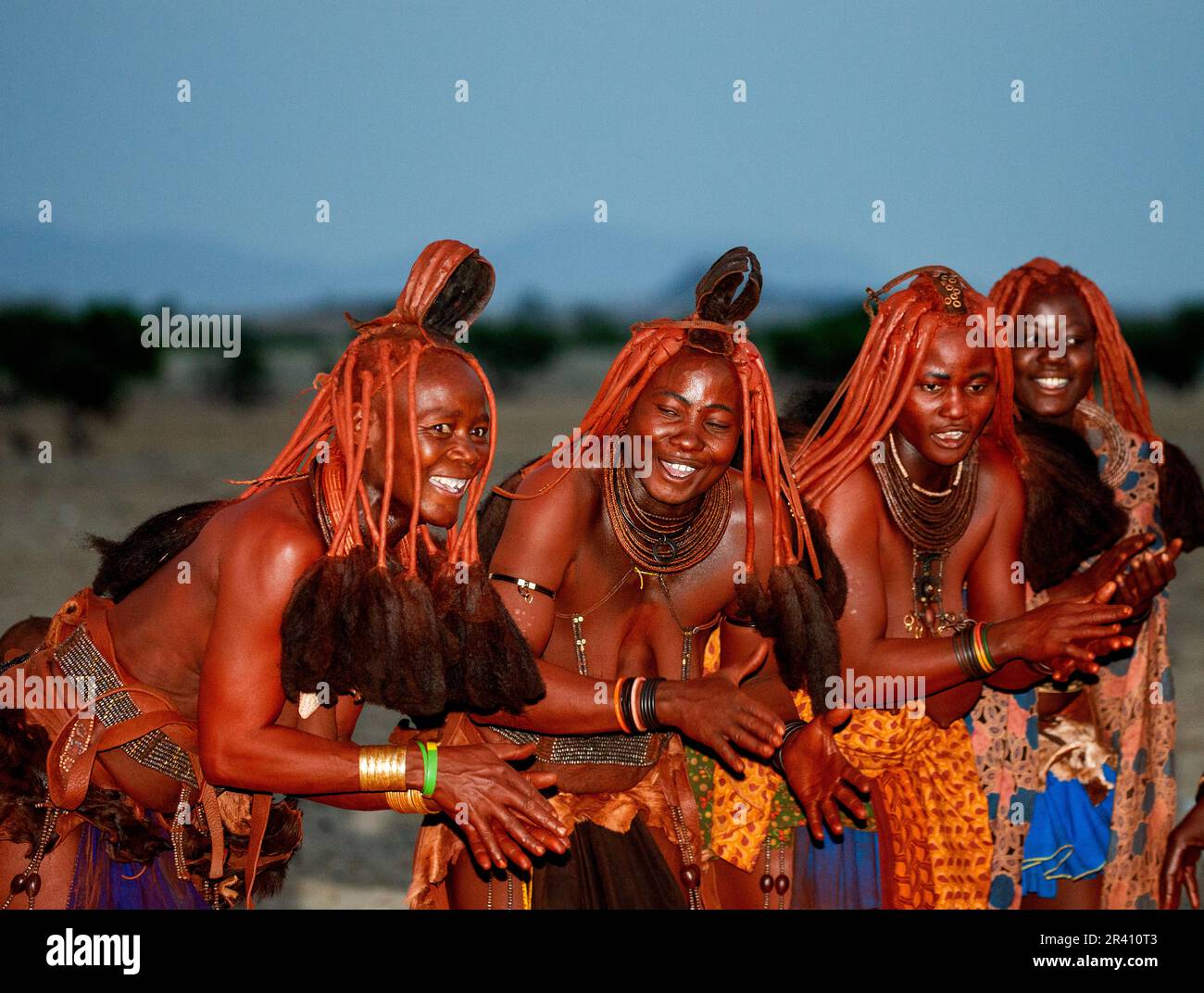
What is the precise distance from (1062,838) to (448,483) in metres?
2.62

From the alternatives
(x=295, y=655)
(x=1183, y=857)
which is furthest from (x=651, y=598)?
(x=1183, y=857)

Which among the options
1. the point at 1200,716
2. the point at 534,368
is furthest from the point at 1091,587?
the point at 534,368

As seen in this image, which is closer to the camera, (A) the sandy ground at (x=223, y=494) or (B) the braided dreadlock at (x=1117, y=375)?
(B) the braided dreadlock at (x=1117, y=375)

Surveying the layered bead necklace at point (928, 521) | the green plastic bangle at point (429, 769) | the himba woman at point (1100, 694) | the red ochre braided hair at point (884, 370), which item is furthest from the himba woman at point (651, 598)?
the himba woman at point (1100, 694)

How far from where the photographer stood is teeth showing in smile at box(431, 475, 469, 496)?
385cm

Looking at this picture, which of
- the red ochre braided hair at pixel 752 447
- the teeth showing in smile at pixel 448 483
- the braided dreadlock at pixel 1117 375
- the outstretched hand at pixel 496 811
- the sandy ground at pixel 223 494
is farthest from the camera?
the sandy ground at pixel 223 494

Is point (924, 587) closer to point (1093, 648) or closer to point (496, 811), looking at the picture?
point (1093, 648)

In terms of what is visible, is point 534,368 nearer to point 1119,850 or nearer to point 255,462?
point 255,462

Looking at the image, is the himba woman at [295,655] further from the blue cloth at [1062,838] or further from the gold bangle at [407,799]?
the blue cloth at [1062,838]

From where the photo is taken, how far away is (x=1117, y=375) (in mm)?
5539

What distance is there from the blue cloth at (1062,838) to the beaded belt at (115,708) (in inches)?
109

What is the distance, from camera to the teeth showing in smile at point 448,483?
3848 mm
